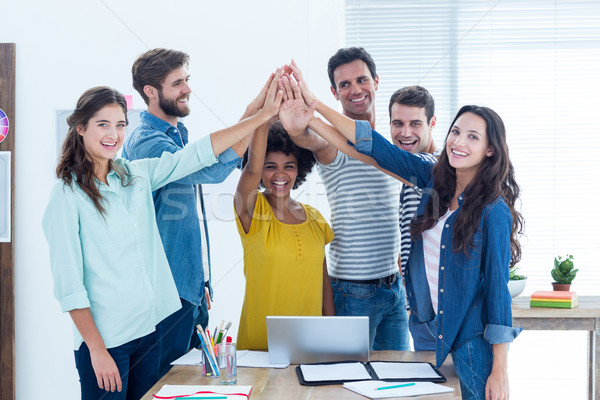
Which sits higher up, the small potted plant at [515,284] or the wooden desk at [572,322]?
the small potted plant at [515,284]

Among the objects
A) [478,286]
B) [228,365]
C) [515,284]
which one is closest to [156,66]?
[228,365]

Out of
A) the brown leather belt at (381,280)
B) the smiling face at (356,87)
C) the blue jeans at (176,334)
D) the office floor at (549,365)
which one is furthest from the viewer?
the office floor at (549,365)

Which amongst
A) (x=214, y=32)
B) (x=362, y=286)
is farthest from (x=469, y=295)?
(x=214, y=32)

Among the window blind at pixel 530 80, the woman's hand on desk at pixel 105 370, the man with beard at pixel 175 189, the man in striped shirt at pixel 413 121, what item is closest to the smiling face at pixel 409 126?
the man in striped shirt at pixel 413 121

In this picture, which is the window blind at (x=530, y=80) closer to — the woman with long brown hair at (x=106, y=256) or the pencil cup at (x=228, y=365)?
the woman with long brown hair at (x=106, y=256)

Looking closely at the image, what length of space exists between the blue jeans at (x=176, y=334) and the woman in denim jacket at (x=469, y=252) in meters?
0.71

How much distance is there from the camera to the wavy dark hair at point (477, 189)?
4.56ft

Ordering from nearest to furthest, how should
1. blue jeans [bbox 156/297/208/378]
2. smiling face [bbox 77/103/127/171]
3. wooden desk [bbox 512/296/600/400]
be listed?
smiling face [bbox 77/103/127/171] → blue jeans [bbox 156/297/208/378] → wooden desk [bbox 512/296/600/400]

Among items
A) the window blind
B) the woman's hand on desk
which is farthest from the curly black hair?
the window blind

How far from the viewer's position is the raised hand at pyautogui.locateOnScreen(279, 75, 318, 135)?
1.74 metres

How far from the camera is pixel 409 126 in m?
1.91

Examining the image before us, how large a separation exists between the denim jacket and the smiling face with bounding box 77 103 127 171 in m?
0.22

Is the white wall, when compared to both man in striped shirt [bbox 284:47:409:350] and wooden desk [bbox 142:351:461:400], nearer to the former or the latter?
man in striped shirt [bbox 284:47:409:350]

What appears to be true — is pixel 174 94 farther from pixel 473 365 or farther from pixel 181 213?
pixel 473 365
